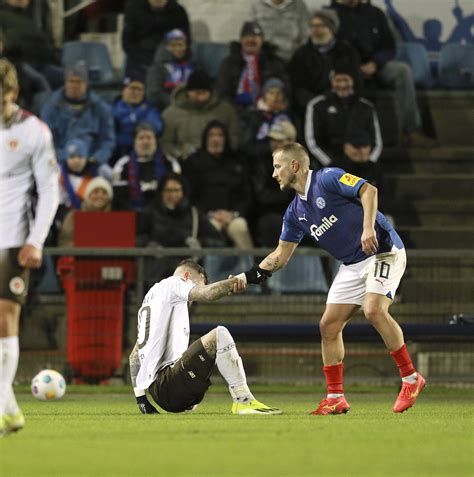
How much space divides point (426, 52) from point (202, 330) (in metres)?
8.04

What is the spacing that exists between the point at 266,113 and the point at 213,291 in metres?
8.30

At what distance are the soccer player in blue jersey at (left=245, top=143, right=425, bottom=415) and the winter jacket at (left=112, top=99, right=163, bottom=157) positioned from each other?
7.40m

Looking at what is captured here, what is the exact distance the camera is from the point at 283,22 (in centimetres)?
2017

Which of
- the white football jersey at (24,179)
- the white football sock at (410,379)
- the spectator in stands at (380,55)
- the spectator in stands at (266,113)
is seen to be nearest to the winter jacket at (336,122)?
the spectator in stands at (266,113)

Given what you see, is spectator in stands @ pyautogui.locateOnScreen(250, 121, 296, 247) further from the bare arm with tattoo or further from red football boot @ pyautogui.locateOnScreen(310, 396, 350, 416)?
the bare arm with tattoo

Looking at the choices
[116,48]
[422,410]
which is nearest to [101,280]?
[422,410]

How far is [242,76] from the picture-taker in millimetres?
19281

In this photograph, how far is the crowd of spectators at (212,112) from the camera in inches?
677

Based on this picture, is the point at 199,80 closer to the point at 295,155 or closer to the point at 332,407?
the point at 295,155

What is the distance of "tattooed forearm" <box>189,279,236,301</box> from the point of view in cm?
1019

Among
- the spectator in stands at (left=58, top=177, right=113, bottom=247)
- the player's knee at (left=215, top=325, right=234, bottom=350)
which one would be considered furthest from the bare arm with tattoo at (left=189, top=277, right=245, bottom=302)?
the spectator in stands at (left=58, top=177, right=113, bottom=247)

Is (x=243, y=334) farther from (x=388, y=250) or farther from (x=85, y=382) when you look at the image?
(x=388, y=250)

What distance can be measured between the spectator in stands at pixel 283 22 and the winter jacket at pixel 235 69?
0.80m

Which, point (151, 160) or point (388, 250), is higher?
point (388, 250)
